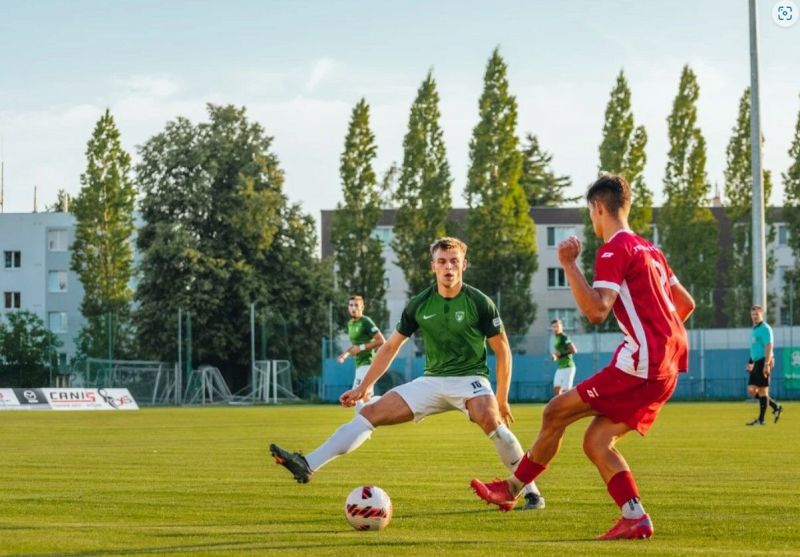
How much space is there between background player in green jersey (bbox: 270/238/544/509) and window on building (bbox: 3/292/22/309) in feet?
281

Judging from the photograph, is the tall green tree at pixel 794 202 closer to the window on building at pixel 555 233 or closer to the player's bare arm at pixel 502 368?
the window on building at pixel 555 233

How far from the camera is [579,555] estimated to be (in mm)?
7672

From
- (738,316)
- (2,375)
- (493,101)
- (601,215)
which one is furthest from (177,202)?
(601,215)

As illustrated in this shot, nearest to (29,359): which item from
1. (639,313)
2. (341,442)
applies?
(341,442)

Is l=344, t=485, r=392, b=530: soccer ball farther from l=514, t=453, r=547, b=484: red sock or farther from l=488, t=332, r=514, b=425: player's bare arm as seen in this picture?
l=488, t=332, r=514, b=425: player's bare arm

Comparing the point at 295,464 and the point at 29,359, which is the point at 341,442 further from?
the point at 29,359

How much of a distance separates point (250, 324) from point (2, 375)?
11.6m

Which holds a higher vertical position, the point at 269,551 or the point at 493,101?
the point at 493,101

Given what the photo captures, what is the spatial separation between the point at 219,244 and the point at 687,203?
90.1 feet

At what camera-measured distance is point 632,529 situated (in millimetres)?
8344

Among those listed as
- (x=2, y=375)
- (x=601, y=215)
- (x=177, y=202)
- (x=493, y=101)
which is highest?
(x=493, y=101)

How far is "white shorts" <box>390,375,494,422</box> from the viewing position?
10.3 metres

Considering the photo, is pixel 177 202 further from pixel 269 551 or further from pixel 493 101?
pixel 269 551

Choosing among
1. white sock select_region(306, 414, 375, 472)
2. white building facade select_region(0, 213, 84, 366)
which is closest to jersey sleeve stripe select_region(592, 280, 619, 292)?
white sock select_region(306, 414, 375, 472)
